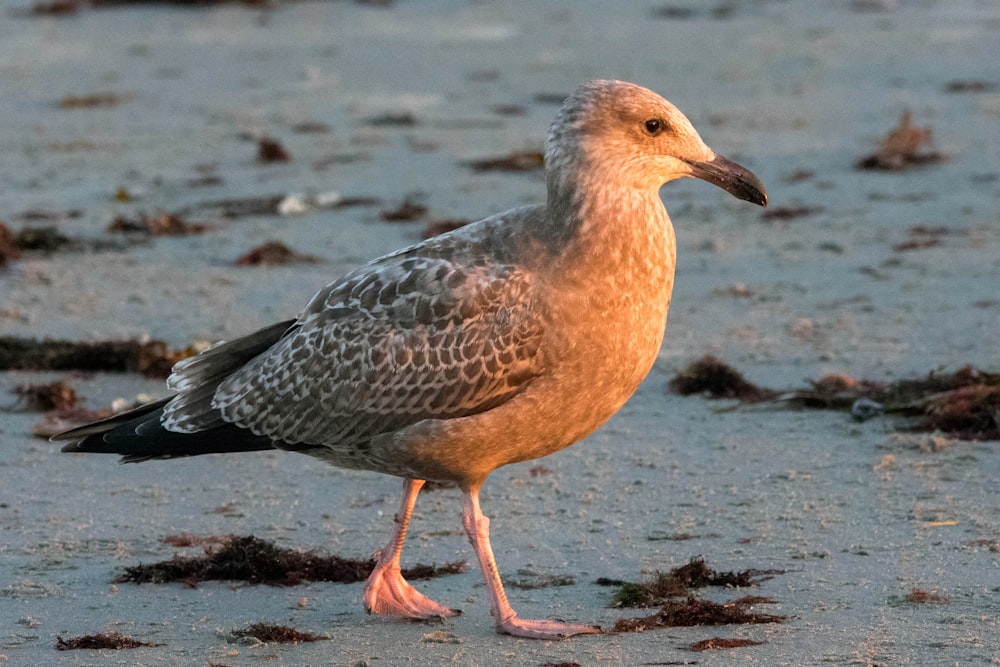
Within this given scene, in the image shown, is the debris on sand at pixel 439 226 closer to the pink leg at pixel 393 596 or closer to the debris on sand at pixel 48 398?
the debris on sand at pixel 48 398

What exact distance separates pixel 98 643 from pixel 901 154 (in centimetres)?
982

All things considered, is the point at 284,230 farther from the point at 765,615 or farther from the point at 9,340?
the point at 765,615

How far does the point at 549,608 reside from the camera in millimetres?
6312

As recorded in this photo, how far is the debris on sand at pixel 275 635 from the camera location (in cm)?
593

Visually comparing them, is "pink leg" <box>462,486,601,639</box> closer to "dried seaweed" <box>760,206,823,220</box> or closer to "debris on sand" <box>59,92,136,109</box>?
"dried seaweed" <box>760,206,823,220</box>

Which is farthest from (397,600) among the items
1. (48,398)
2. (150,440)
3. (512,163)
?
(512,163)

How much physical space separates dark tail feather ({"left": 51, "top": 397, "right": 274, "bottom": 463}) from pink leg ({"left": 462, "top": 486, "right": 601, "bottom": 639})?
90 cm

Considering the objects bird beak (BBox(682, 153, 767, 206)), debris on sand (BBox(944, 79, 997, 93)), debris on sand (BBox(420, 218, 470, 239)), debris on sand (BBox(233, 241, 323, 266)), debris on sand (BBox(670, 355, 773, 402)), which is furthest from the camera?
debris on sand (BBox(944, 79, 997, 93))

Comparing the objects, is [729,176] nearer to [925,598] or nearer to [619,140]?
[619,140]

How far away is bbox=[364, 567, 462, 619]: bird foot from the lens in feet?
20.5

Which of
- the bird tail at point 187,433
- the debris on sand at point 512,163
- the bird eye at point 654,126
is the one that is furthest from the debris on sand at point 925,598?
the debris on sand at point 512,163

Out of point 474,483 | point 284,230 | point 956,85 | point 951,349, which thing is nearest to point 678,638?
point 474,483

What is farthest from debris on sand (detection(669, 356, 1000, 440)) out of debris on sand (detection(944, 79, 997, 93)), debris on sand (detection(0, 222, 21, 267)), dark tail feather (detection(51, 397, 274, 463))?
debris on sand (detection(944, 79, 997, 93))

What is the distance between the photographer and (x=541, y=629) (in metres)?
5.92
